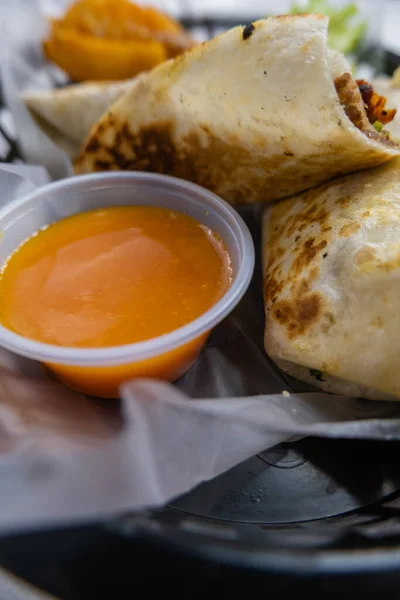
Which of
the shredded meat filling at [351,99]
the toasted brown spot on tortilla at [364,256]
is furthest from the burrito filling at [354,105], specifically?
the toasted brown spot on tortilla at [364,256]

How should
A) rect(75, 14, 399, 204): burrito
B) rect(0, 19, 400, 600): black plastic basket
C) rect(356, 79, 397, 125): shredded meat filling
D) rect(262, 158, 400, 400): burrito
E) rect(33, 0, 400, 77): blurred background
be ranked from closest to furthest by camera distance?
1. rect(0, 19, 400, 600): black plastic basket
2. rect(262, 158, 400, 400): burrito
3. rect(75, 14, 399, 204): burrito
4. rect(356, 79, 397, 125): shredded meat filling
5. rect(33, 0, 400, 77): blurred background

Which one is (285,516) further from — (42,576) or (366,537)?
(42,576)

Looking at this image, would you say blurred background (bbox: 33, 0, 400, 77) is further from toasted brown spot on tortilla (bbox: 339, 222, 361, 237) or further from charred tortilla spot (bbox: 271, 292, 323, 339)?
charred tortilla spot (bbox: 271, 292, 323, 339)

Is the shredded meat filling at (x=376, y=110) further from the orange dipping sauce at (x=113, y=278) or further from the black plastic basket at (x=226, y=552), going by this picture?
the black plastic basket at (x=226, y=552)

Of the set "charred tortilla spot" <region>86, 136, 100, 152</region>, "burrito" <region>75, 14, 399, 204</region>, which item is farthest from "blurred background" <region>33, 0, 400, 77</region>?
"charred tortilla spot" <region>86, 136, 100, 152</region>

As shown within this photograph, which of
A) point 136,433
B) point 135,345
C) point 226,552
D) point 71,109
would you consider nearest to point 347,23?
point 71,109

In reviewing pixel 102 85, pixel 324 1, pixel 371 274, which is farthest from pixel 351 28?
pixel 371 274
